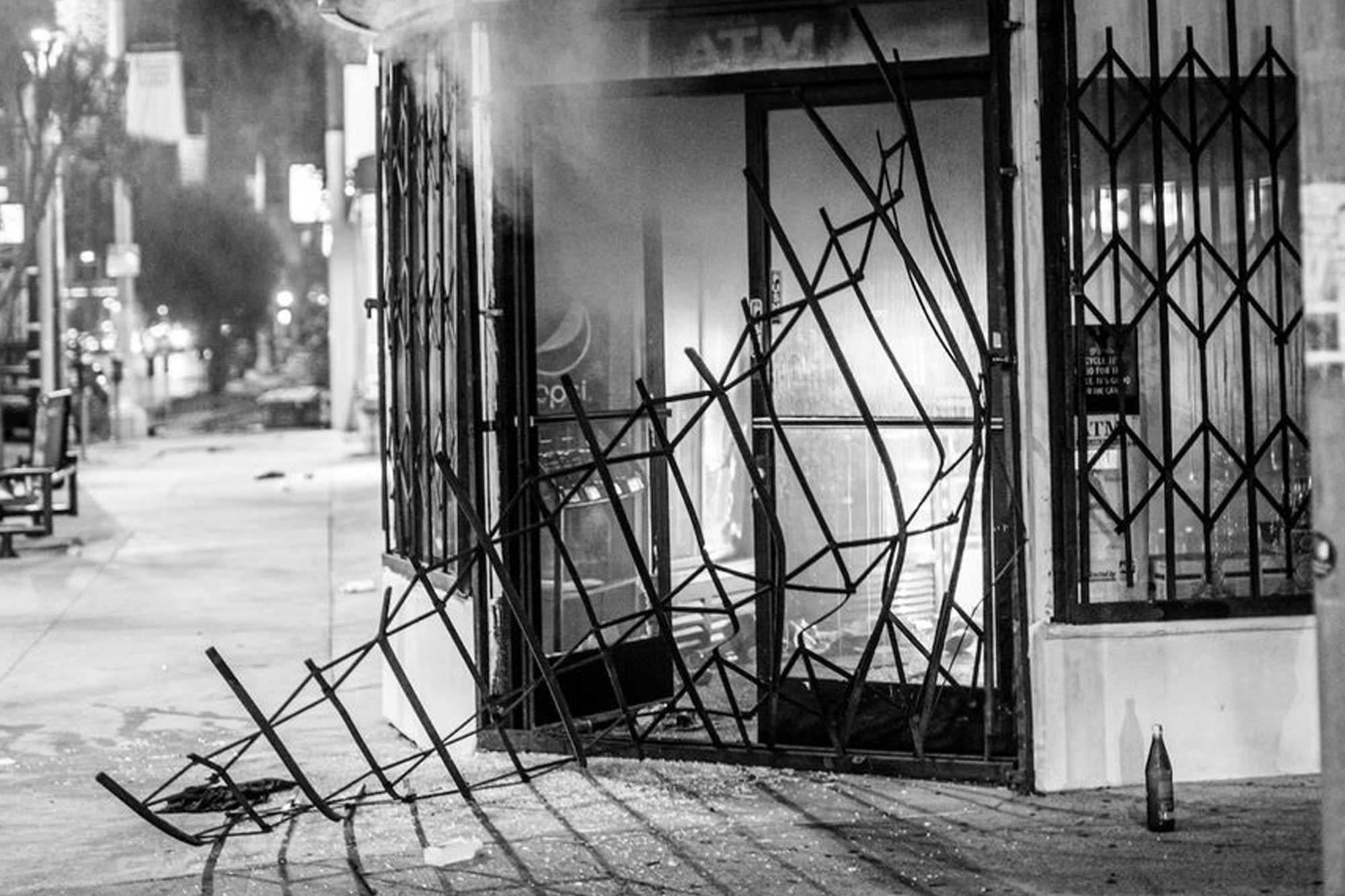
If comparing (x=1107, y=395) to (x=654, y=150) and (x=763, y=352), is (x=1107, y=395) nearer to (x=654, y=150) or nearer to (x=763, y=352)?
(x=763, y=352)

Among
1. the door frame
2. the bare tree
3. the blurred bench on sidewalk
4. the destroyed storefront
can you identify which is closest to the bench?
the bare tree

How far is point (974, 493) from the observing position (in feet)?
23.1

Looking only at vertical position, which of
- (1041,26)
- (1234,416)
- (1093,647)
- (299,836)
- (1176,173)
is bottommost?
(299,836)

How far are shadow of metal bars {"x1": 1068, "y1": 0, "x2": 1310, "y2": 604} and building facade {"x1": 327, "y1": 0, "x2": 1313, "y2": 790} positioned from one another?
16 millimetres

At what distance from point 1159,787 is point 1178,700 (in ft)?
2.69

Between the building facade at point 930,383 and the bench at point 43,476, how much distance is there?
9.36 meters

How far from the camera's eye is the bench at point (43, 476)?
15945 millimetres

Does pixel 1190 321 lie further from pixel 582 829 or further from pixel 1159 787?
pixel 582 829

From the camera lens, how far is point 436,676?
7762mm

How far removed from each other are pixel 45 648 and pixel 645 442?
A: 4327mm

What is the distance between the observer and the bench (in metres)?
15.9

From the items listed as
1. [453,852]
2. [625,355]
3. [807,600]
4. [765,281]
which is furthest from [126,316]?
[453,852]

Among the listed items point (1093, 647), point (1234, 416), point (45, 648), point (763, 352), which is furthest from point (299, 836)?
point (45, 648)

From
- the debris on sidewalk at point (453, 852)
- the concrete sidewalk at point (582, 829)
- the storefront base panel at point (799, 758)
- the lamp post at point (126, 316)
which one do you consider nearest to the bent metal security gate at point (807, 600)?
the storefront base panel at point (799, 758)
